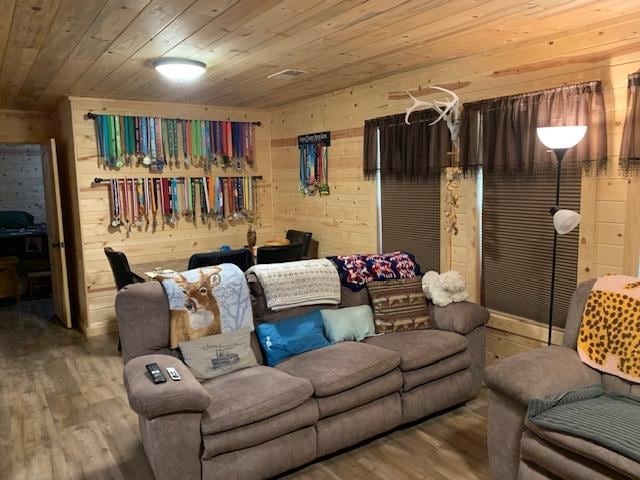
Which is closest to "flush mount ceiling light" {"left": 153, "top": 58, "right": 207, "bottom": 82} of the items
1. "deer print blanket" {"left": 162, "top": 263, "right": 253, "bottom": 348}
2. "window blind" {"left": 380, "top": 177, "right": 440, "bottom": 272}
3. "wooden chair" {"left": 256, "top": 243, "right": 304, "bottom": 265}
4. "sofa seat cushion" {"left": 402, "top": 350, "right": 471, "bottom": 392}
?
"deer print blanket" {"left": 162, "top": 263, "right": 253, "bottom": 348}

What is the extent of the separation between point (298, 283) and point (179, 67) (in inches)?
65.9

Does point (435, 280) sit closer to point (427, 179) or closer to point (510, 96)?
point (427, 179)

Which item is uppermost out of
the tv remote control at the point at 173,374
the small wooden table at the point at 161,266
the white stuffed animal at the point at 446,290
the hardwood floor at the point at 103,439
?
the small wooden table at the point at 161,266

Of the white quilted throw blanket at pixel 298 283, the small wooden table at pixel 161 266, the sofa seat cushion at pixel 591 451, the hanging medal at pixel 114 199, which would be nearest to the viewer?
the sofa seat cushion at pixel 591 451

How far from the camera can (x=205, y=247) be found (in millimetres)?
5664

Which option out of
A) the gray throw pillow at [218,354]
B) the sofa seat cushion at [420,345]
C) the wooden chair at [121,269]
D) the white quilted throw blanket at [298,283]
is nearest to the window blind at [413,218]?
the sofa seat cushion at [420,345]

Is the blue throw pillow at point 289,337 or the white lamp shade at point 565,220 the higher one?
the white lamp shade at point 565,220

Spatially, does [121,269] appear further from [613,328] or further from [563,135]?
[613,328]

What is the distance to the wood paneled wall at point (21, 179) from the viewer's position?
8555 millimetres

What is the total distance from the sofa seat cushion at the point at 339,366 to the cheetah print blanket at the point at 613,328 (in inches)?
40.1

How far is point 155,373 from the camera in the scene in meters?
2.38

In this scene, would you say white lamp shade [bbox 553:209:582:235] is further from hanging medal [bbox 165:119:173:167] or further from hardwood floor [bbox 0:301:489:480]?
hanging medal [bbox 165:119:173:167]

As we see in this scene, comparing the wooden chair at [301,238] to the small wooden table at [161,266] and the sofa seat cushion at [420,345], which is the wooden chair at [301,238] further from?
the sofa seat cushion at [420,345]

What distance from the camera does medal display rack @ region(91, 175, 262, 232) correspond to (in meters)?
5.03
